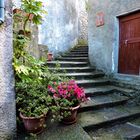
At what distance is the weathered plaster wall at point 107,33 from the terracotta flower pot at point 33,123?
2.88 meters

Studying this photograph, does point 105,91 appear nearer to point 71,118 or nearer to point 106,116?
point 106,116

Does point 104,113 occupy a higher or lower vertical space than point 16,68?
lower

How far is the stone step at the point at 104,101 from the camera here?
11.1ft

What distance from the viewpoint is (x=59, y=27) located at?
286 inches

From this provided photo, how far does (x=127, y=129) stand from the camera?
2.92 meters

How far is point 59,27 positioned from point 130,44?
142 inches

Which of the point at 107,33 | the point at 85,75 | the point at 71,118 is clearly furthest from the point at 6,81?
the point at 107,33

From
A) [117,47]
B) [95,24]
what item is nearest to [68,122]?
[117,47]

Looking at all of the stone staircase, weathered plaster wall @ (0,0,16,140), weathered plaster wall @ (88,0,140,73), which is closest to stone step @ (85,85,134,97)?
the stone staircase

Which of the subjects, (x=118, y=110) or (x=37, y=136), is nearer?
(x=37, y=136)

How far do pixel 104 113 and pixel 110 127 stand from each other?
326 mm

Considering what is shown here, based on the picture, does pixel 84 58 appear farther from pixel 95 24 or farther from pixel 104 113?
pixel 104 113

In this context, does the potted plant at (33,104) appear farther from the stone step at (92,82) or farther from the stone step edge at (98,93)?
the stone step at (92,82)

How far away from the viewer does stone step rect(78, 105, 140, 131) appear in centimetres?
290
